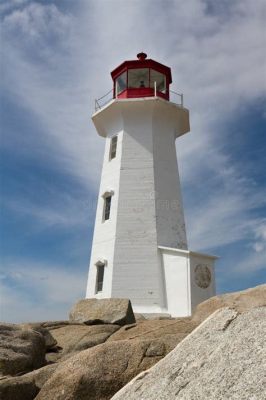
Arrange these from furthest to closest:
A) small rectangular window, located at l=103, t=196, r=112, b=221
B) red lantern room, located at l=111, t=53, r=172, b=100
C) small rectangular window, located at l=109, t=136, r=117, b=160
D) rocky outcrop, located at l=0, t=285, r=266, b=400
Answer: red lantern room, located at l=111, t=53, r=172, b=100, small rectangular window, located at l=109, t=136, r=117, b=160, small rectangular window, located at l=103, t=196, r=112, b=221, rocky outcrop, located at l=0, t=285, r=266, b=400

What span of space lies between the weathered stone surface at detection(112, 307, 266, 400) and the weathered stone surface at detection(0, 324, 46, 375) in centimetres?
290

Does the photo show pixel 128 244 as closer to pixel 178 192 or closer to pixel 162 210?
pixel 162 210

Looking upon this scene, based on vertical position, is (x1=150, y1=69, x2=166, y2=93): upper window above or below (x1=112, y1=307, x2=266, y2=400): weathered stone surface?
above

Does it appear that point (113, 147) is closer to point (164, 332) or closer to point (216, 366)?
point (164, 332)

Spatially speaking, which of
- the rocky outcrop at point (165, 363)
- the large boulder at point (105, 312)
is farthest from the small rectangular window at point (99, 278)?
the rocky outcrop at point (165, 363)

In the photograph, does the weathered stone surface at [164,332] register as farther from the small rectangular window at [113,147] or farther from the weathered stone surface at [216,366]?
the small rectangular window at [113,147]

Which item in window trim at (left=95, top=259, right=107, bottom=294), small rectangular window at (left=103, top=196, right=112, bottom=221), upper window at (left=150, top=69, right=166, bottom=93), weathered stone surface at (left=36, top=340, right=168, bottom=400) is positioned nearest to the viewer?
weathered stone surface at (left=36, top=340, right=168, bottom=400)

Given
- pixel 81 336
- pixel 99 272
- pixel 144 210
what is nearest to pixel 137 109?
pixel 144 210

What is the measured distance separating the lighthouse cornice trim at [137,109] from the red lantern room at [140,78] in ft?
3.62

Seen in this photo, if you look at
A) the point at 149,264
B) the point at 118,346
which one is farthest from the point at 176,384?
the point at 149,264

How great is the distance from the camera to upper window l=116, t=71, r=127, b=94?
21344mm

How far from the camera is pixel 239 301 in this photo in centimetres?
647

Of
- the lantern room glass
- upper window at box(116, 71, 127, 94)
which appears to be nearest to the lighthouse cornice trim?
the lantern room glass

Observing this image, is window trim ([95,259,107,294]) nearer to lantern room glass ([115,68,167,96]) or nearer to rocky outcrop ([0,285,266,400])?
lantern room glass ([115,68,167,96])
